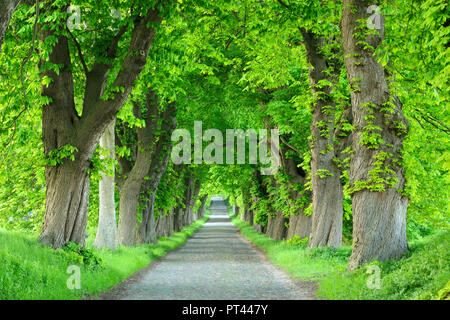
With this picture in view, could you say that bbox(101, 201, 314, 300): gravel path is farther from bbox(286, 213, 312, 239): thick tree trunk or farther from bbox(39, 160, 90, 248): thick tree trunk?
bbox(286, 213, 312, 239): thick tree trunk

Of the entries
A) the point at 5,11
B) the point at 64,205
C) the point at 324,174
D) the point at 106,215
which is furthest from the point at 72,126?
the point at 324,174

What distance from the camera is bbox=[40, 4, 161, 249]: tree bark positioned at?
11.6m

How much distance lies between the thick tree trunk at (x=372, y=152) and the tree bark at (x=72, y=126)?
187 inches

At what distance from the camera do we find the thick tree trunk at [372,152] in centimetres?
1079

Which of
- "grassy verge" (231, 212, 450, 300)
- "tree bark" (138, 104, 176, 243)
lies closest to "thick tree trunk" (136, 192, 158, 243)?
"tree bark" (138, 104, 176, 243)

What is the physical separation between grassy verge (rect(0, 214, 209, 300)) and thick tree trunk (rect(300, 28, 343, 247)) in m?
7.15

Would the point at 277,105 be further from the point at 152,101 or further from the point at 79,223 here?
the point at 79,223

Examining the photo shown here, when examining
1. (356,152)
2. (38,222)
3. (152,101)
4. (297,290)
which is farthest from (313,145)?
(38,222)

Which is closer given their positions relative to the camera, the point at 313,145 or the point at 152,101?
the point at 313,145

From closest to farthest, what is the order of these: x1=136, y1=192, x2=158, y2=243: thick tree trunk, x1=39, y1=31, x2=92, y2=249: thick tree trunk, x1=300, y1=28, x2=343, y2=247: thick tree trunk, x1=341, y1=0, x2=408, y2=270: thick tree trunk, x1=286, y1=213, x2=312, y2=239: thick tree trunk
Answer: x1=341, y1=0, x2=408, y2=270: thick tree trunk → x1=39, y1=31, x2=92, y2=249: thick tree trunk → x1=300, y1=28, x2=343, y2=247: thick tree trunk → x1=286, y1=213, x2=312, y2=239: thick tree trunk → x1=136, y1=192, x2=158, y2=243: thick tree trunk

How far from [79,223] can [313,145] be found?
8677mm

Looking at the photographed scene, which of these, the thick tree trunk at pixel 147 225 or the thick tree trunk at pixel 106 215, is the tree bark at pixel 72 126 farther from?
the thick tree trunk at pixel 147 225

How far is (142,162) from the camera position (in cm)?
2161

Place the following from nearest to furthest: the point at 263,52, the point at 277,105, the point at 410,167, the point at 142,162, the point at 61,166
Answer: the point at 410,167, the point at 61,166, the point at 263,52, the point at 277,105, the point at 142,162
